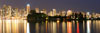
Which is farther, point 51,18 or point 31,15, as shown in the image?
point 51,18

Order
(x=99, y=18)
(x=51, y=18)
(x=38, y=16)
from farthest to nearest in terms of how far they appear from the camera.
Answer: (x=99, y=18) < (x=51, y=18) < (x=38, y=16)

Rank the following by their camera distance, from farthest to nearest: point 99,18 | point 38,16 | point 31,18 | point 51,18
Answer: point 99,18
point 51,18
point 38,16
point 31,18

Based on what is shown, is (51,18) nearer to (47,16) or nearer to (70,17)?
(47,16)

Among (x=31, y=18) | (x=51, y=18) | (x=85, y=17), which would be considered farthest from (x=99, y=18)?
(x=31, y=18)

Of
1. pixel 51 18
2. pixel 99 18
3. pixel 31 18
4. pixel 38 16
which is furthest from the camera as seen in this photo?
pixel 99 18

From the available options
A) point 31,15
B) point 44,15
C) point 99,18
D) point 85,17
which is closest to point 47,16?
point 44,15

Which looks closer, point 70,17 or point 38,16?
point 38,16

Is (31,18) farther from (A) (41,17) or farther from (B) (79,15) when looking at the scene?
(B) (79,15)

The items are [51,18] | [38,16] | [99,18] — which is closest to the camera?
[38,16]
